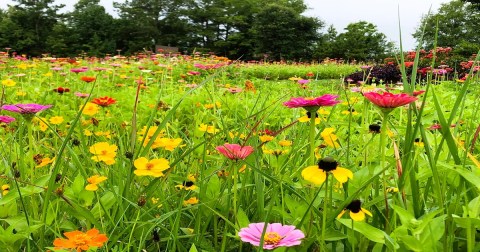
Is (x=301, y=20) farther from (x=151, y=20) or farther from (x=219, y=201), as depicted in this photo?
(x=219, y=201)

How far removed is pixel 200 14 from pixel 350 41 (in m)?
12.1

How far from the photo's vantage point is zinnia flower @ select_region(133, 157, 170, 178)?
68 cm

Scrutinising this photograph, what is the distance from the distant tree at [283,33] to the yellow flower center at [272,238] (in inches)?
1107

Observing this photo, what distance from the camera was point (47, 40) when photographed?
29.7m

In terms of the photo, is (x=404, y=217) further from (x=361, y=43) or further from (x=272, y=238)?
(x=361, y=43)

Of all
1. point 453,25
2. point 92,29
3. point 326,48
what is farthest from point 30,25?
point 453,25

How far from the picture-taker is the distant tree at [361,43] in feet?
91.8

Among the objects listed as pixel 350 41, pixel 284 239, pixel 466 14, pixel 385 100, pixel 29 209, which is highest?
pixel 466 14

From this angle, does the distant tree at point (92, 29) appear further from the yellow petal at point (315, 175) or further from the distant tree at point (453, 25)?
the yellow petal at point (315, 175)

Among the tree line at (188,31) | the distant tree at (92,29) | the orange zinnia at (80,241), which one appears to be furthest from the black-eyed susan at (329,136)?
the distant tree at (92,29)

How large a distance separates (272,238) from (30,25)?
35.4m

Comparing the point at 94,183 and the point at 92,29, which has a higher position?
the point at 92,29

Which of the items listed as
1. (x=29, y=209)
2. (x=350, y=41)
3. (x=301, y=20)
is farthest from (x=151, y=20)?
(x=29, y=209)

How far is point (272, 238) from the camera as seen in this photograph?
49cm
